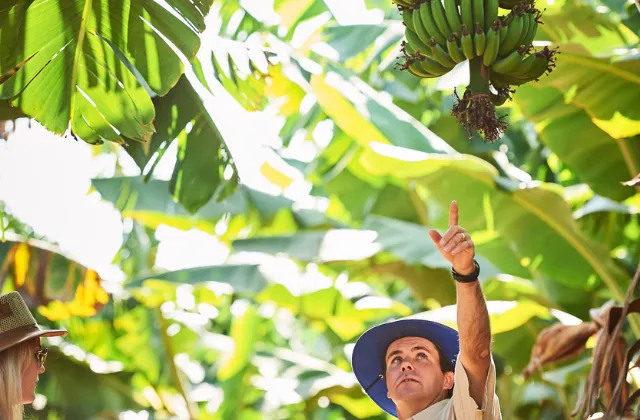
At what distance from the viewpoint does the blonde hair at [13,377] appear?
5.30 feet

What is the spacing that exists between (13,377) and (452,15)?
1.24m

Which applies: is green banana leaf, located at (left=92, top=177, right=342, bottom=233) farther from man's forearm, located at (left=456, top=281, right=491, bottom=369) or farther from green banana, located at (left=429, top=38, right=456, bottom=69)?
man's forearm, located at (left=456, top=281, right=491, bottom=369)

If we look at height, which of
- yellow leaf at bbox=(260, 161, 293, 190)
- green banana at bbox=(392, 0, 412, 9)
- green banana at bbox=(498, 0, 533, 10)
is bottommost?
yellow leaf at bbox=(260, 161, 293, 190)

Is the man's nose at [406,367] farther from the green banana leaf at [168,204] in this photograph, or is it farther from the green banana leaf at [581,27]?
the green banana leaf at [168,204]

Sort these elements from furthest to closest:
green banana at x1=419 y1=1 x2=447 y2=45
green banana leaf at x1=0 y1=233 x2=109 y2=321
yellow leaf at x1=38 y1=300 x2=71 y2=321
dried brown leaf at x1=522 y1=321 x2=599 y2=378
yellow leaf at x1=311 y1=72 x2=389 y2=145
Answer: yellow leaf at x1=38 y1=300 x2=71 y2=321, green banana leaf at x1=0 y1=233 x2=109 y2=321, yellow leaf at x1=311 y1=72 x2=389 y2=145, dried brown leaf at x1=522 y1=321 x2=599 y2=378, green banana at x1=419 y1=1 x2=447 y2=45

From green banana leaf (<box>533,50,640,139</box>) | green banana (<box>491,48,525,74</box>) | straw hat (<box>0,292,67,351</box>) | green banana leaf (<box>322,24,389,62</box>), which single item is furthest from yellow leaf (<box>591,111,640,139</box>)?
straw hat (<box>0,292,67,351</box>)

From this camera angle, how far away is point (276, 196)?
5.48m

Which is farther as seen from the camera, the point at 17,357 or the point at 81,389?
the point at 81,389

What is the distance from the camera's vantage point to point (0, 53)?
8.08 ft

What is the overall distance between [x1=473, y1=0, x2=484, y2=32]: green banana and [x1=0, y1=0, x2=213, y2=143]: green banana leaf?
3.23 ft

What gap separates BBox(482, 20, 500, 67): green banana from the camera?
1822mm

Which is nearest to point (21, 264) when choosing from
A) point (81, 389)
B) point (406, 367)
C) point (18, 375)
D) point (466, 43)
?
point (81, 389)

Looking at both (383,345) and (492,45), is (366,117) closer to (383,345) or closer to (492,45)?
(383,345)

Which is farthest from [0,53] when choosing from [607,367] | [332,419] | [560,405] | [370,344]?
[332,419]
